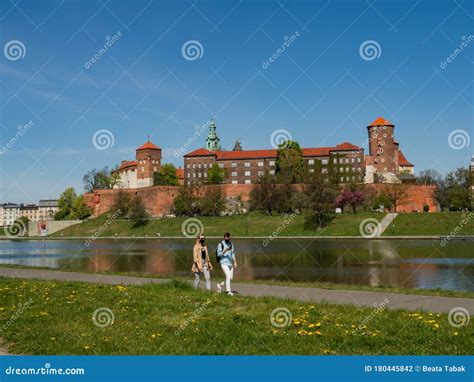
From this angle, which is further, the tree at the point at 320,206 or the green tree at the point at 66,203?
the green tree at the point at 66,203

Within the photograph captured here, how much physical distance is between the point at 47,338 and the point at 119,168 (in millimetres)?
124077

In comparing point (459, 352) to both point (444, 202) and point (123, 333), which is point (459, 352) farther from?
point (444, 202)

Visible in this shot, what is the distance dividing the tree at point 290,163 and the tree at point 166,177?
21.9 m

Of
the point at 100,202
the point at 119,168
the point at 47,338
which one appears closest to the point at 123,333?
the point at 47,338
